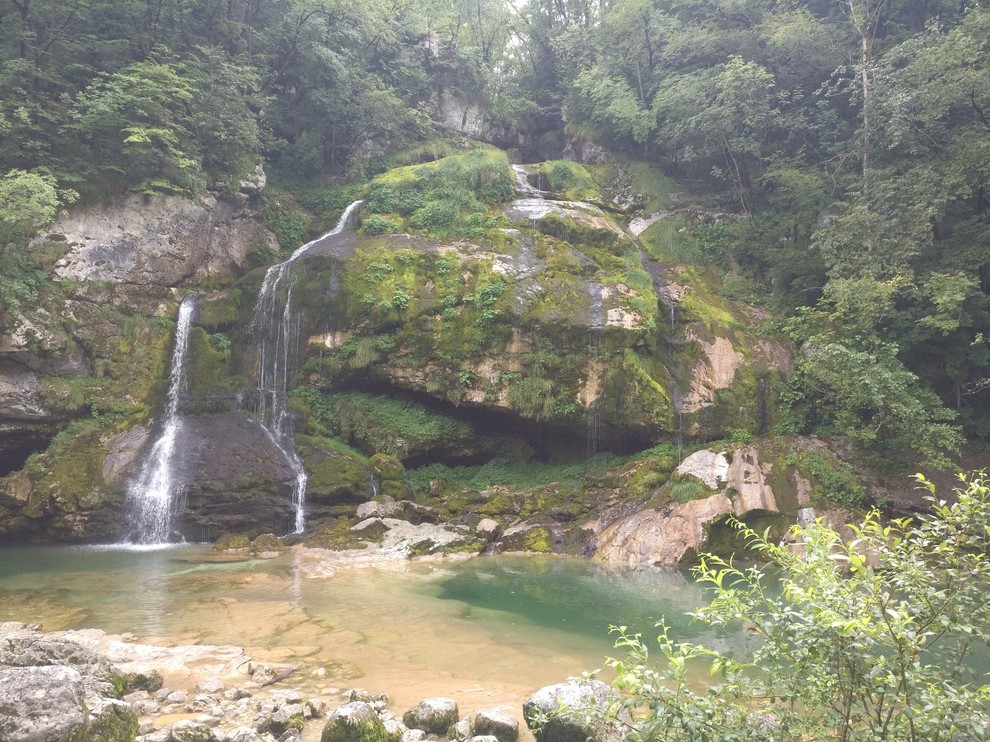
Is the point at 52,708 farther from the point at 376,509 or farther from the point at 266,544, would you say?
the point at 376,509

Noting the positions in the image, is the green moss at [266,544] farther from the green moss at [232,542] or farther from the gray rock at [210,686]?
the gray rock at [210,686]

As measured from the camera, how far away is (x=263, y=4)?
2438 centimetres

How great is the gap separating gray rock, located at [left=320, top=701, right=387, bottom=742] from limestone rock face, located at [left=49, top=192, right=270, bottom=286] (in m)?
17.5

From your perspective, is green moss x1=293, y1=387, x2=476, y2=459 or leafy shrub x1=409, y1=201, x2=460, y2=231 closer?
green moss x1=293, y1=387, x2=476, y2=459

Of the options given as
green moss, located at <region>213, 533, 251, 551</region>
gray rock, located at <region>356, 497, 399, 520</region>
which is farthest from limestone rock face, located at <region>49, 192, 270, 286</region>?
gray rock, located at <region>356, 497, 399, 520</region>

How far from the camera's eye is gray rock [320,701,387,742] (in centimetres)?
469

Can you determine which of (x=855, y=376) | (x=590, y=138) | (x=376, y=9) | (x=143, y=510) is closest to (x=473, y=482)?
(x=143, y=510)

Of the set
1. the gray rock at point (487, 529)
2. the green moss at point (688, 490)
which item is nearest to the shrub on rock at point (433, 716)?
the gray rock at point (487, 529)

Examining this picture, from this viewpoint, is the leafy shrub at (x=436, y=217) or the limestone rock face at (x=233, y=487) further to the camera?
the leafy shrub at (x=436, y=217)

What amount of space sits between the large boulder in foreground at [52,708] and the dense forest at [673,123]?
13763 mm

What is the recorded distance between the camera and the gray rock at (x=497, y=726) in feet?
16.2

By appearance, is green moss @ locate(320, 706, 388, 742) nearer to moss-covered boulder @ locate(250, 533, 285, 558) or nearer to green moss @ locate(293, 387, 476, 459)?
moss-covered boulder @ locate(250, 533, 285, 558)

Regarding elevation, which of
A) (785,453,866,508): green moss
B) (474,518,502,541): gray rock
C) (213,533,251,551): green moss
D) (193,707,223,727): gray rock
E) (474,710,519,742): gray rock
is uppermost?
(785,453,866,508): green moss

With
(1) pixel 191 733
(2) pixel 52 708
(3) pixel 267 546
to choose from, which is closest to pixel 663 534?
(3) pixel 267 546
